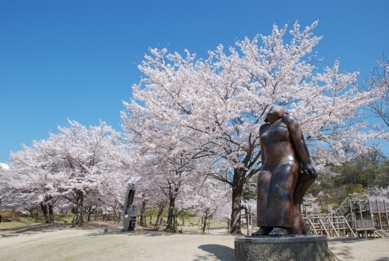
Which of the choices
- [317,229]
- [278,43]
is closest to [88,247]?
[278,43]

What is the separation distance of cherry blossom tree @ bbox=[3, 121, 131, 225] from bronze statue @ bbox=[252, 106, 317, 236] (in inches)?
566

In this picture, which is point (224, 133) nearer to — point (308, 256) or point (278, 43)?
point (278, 43)

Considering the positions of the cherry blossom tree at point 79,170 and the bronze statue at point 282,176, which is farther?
the cherry blossom tree at point 79,170

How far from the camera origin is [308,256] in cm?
558

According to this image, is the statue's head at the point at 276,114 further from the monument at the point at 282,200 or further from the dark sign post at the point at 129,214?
the dark sign post at the point at 129,214

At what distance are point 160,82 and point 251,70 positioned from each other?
4.06m

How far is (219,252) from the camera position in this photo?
7.89 metres

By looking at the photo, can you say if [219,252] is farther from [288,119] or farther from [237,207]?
[237,207]

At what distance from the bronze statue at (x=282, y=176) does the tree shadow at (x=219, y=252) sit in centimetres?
175

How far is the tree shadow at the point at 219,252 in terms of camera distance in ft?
24.3

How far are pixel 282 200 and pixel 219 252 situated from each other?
280 centimetres

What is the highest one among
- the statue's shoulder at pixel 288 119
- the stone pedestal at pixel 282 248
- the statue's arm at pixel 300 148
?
the statue's shoulder at pixel 288 119

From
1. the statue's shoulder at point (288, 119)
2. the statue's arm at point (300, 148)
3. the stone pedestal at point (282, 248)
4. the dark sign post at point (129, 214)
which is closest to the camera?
the stone pedestal at point (282, 248)

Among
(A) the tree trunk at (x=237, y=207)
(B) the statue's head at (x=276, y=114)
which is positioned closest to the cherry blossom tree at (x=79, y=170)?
(A) the tree trunk at (x=237, y=207)
